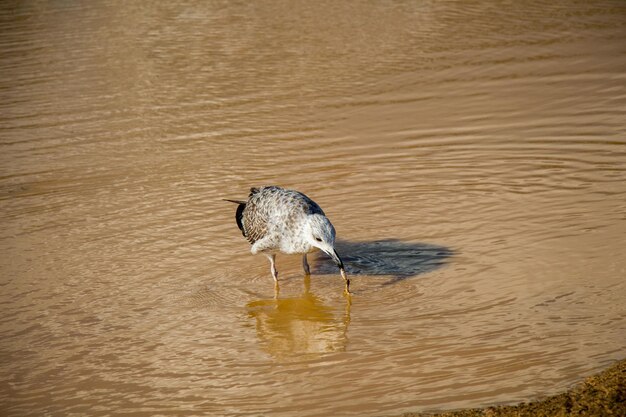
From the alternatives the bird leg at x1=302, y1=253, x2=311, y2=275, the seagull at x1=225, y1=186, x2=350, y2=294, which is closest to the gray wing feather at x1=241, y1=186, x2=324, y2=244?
the seagull at x1=225, y1=186, x2=350, y2=294

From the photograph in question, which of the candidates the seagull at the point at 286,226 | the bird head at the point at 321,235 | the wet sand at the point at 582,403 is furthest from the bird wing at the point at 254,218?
the wet sand at the point at 582,403

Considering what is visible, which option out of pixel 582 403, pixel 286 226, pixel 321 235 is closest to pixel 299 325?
pixel 321 235

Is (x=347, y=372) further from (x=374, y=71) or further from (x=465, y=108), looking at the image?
(x=374, y=71)

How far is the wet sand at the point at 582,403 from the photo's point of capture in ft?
17.2

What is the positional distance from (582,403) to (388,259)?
11.0ft

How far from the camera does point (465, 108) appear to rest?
12.6 meters


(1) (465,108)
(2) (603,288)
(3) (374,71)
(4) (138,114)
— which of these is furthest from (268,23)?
(2) (603,288)

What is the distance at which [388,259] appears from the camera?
852 centimetres

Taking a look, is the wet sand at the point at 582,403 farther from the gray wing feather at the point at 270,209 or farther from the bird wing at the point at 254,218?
the bird wing at the point at 254,218

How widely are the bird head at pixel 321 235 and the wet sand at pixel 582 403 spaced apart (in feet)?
6.96

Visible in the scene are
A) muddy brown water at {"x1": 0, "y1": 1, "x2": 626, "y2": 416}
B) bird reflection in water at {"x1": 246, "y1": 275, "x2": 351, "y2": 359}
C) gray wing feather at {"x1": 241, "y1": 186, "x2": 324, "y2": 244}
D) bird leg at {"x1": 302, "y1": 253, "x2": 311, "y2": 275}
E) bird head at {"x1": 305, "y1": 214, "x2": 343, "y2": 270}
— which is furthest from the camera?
bird leg at {"x1": 302, "y1": 253, "x2": 311, "y2": 275}

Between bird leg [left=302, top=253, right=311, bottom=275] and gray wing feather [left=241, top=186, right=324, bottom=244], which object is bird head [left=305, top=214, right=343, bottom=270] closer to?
gray wing feather [left=241, top=186, right=324, bottom=244]

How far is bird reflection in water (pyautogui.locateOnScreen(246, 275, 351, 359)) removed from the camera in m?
7.09

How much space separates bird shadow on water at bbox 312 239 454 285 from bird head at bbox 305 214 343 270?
83 cm
